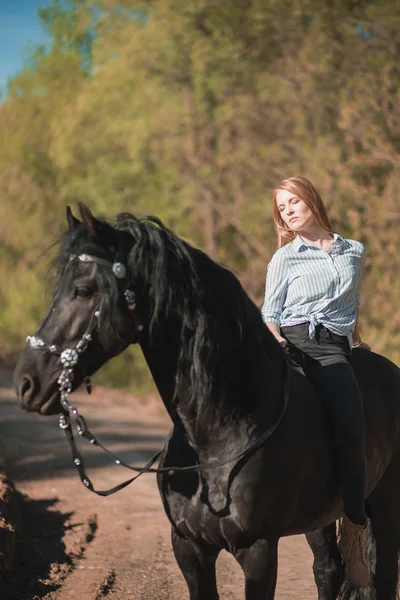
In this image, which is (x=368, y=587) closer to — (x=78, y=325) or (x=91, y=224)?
(x=78, y=325)

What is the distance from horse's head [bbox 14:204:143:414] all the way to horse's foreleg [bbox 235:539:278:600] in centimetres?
96

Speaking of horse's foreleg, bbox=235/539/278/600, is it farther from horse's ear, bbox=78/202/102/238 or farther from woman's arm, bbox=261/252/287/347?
horse's ear, bbox=78/202/102/238

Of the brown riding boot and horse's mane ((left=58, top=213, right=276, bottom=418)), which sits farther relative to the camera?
the brown riding boot

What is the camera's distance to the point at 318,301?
3.84 m

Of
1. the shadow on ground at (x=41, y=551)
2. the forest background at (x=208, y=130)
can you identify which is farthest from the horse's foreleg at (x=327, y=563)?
the forest background at (x=208, y=130)

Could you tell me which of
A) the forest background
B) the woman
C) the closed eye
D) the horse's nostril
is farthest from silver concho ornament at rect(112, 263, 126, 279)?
the forest background

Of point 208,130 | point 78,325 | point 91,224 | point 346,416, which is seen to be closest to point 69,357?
point 78,325

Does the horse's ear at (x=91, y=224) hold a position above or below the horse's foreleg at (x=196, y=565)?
above

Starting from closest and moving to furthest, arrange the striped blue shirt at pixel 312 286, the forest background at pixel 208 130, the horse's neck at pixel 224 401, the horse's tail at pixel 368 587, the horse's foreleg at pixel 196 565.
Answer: the horse's neck at pixel 224 401 < the horse's foreleg at pixel 196 565 < the striped blue shirt at pixel 312 286 < the horse's tail at pixel 368 587 < the forest background at pixel 208 130

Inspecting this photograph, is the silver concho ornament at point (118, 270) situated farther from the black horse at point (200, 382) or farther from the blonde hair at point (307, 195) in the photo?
the blonde hair at point (307, 195)

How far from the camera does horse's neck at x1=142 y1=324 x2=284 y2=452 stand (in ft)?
10.6

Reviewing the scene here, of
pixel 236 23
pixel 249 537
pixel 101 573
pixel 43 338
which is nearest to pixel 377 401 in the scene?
pixel 249 537

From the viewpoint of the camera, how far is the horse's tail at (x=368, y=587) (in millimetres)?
4379

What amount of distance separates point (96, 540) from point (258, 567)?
12.7 ft
